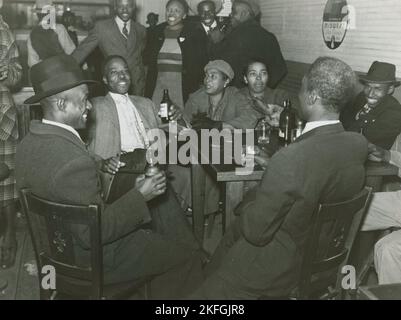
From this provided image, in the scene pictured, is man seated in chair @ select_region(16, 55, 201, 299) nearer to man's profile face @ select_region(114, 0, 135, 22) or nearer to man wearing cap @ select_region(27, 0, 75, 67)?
man wearing cap @ select_region(27, 0, 75, 67)

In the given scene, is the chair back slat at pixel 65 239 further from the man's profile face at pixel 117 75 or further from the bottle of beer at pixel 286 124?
the man's profile face at pixel 117 75

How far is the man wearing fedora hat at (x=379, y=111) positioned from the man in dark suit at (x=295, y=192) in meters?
1.35

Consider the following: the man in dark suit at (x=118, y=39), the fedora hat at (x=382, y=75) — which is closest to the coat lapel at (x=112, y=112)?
the man in dark suit at (x=118, y=39)

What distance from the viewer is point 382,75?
351cm

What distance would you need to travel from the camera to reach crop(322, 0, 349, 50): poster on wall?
183 inches

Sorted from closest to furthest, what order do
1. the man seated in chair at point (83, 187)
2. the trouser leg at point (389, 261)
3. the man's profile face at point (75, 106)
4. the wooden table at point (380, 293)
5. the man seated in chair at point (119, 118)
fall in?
the wooden table at point (380, 293)
the man seated in chair at point (83, 187)
the man's profile face at point (75, 106)
the trouser leg at point (389, 261)
the man seated in chair at point (119, 118)

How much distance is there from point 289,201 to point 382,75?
6.59 ft

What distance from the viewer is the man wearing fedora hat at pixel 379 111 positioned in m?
3.36

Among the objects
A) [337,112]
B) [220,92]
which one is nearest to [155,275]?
[337,112]

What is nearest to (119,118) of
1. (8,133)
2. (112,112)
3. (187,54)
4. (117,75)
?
(112,112)

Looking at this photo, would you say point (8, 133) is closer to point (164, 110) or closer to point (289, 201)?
point (164, 110)

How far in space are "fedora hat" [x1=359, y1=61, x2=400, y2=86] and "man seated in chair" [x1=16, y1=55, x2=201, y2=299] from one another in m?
1.94

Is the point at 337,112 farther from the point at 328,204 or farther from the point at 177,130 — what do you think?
the point at 177,130
